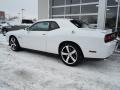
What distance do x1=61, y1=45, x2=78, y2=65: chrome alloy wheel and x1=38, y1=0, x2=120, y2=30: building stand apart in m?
6.14

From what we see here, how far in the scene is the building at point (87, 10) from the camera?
999 centimetres

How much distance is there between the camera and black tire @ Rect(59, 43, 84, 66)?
443 cm

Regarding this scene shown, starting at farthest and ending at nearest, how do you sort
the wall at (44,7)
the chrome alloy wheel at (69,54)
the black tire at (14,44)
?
1. the wall at (44,7)
2. the black tire at (14,44)
3. the chrome alloy wheel at (69,54)

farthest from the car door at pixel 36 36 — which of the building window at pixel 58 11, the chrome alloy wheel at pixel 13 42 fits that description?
the building window at pixel 58 11

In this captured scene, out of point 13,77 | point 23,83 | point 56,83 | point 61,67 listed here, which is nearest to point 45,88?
point 56,83

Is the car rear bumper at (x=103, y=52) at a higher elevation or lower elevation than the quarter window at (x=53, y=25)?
lower

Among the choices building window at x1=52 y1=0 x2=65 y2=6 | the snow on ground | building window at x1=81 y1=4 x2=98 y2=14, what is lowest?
the snow on ground

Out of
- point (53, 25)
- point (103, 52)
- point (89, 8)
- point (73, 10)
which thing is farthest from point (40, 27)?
point (73, 10)

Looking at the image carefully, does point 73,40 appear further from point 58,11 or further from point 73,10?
point 58,11

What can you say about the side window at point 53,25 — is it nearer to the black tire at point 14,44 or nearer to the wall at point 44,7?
the black tire at point 14,44

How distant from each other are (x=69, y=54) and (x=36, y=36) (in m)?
1.62

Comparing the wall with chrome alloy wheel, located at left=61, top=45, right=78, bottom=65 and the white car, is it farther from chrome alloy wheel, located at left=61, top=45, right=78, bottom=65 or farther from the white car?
chrome alloy wheel, located at left=61, top=45, right=78, bottom=65

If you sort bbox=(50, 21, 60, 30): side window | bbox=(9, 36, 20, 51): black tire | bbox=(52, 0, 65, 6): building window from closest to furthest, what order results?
bbox=(50, 21, 60, 30): side window
bbox=(9, 36, 20, 51): black tire
bbox=(52, 0, 65, 6): building window

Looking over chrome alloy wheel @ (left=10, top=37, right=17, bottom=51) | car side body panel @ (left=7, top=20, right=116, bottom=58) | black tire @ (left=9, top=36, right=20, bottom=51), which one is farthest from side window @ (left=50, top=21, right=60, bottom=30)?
chrome alloy wheel @ (left=10, top=37, right=17, bottom=51)
